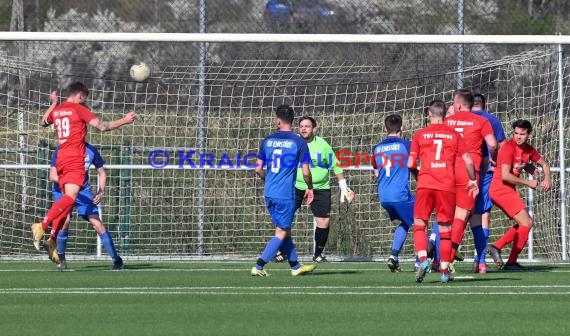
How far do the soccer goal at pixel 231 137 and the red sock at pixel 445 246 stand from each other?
5376 mm

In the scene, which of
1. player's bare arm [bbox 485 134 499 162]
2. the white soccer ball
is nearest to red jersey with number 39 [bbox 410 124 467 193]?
player's bare arm [bbox 485 134 499 162]

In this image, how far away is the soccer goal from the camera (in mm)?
17984

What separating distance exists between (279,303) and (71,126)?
4496 millimetres

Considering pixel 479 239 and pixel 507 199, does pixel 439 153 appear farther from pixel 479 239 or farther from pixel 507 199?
pixel 507 199

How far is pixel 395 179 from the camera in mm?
14836

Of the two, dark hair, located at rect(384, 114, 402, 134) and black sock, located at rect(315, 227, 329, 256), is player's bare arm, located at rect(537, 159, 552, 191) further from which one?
black sock, located at rect(315, 227, 329, 256)

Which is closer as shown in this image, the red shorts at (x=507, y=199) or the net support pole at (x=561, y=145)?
the red shorts at (x=507, y=199)

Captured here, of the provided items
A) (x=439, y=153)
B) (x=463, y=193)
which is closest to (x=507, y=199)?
(x=463, y=193)

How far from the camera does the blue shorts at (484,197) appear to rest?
558 inches

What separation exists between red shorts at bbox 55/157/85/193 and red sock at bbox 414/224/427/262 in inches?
153

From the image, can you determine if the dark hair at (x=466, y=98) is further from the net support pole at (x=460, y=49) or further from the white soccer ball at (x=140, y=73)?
the white soccer ball at (x=140, y=73)

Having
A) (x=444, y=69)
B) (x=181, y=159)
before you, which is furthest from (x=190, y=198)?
(x=444, y=69)

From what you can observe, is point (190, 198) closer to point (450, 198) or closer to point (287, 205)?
point (287, 205)

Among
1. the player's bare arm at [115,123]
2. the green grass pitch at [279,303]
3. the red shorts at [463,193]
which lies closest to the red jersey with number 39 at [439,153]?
the red shorts at [463,193]
